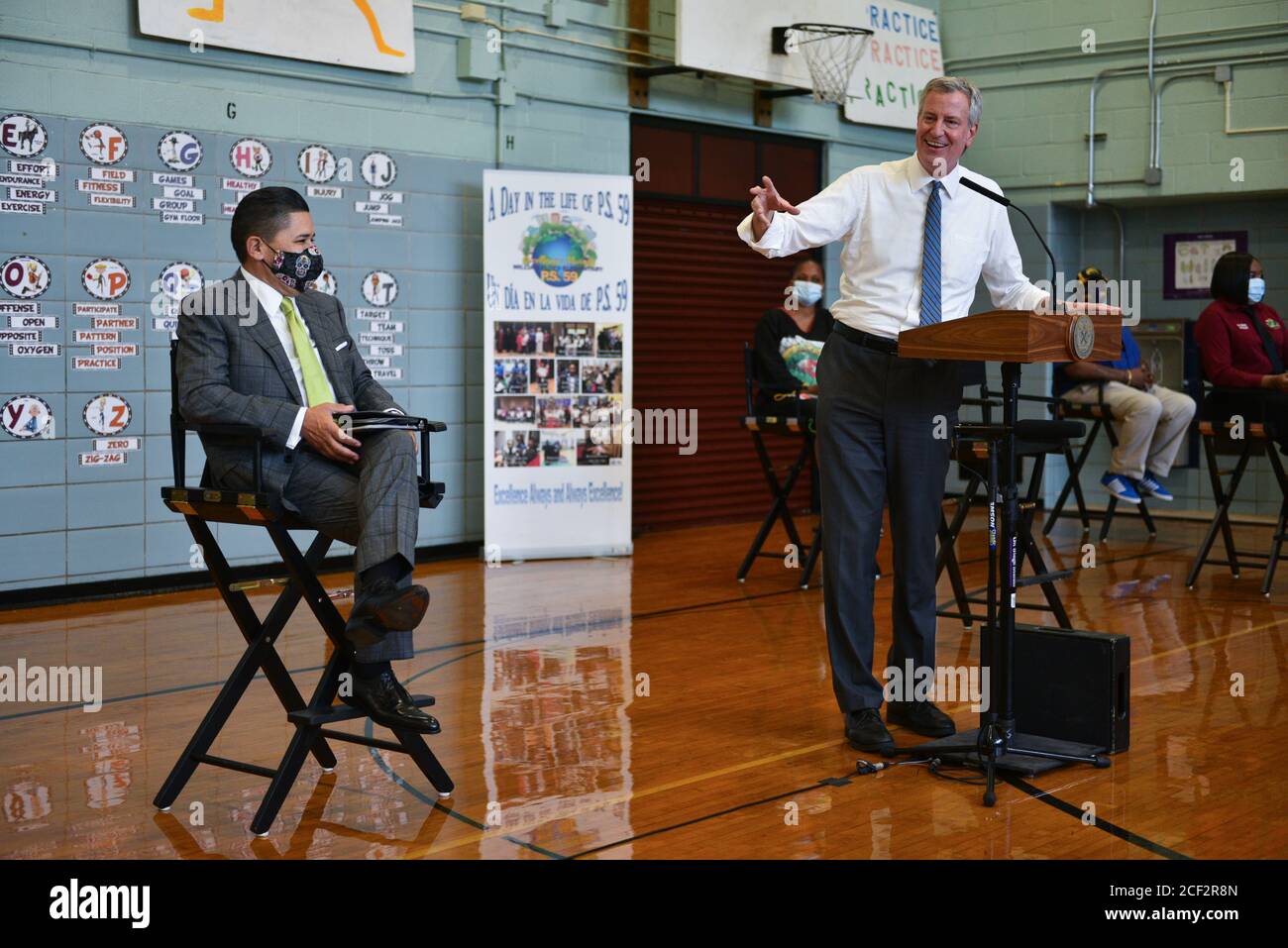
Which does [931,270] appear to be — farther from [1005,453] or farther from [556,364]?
[556,364]

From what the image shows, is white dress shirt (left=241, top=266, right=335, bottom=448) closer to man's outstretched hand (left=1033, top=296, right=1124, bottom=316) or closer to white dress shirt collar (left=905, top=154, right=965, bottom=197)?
white dress shirt collar (left=905, top=154, right=965, bottom=197)

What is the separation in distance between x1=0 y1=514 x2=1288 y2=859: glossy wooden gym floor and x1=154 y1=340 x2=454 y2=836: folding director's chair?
9 cm

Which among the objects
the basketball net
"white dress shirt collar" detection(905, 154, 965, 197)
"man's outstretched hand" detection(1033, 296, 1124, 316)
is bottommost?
"man's outstretched hand" detection(1033, 296, 1124, 316)

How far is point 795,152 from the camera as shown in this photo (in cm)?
937

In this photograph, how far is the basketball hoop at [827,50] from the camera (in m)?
8.45

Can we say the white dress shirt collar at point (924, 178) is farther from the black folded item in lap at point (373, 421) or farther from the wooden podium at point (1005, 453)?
the black folded item in lap at point (373, 421)

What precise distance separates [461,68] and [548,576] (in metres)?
2.67

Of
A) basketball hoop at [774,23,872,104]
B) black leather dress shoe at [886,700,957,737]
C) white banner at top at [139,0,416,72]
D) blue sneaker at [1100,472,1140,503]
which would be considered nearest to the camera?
black leather dress shoe at [886,700,957,737]

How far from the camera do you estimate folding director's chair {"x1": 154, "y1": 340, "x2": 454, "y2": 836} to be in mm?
3174

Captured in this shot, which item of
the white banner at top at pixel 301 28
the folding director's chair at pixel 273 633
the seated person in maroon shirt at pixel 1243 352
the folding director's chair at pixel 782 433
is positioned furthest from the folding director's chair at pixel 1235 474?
the folding director's chair at pixel 273 633

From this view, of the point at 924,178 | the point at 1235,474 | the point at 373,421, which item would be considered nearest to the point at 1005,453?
the point at 924,178

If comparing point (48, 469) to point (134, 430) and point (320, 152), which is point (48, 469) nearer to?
point (134, 430)

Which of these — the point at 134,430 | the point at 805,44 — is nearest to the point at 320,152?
the point at 134,430

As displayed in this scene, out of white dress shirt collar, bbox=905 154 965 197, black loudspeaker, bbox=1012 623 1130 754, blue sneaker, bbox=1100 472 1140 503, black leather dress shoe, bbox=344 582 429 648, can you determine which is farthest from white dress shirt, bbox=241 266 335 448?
A: blue sneaker, bbox=1100 472 1140 503
